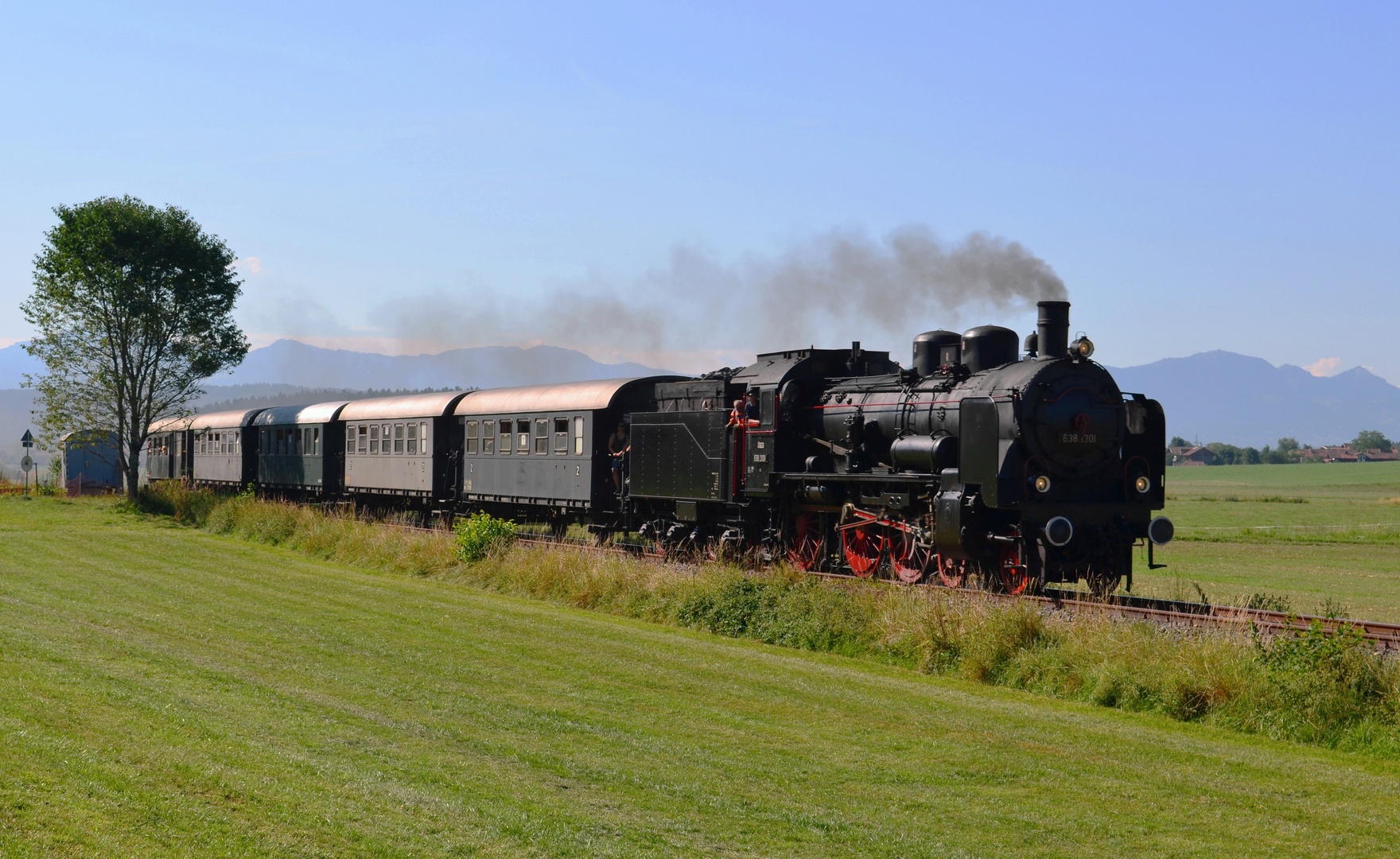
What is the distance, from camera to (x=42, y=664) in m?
11.0

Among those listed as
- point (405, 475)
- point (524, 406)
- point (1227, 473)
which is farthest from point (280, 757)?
point (1227, 473)

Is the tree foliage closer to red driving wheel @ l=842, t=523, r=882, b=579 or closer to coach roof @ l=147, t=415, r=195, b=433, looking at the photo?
coach roof @ l=147, t=415, r=195, b=433

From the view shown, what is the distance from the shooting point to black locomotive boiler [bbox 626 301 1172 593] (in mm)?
17016

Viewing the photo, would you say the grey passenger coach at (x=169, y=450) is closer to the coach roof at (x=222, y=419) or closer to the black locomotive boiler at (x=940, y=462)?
the coach roof at (x=222, y=419)

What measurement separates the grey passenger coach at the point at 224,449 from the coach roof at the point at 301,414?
0.95 metres

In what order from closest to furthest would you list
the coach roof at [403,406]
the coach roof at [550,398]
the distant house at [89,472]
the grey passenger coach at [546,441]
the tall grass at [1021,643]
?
the tall grass at [1021,643]
the grey passenger coach at [546,441]
the coach roof at [550,398]
the coach roof at [403,406]
the distant house at [89,472]

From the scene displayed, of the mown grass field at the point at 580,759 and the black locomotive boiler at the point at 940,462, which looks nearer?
the mown grass field at the point at 580,759

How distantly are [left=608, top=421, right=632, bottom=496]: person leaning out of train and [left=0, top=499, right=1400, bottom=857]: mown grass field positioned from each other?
11.2 meters

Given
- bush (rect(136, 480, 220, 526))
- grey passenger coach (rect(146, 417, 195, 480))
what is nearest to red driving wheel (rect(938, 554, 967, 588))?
Result: bush (rect(136, 480, 220, 526))

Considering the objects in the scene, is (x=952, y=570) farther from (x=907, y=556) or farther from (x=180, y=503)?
(x=180, y=503)

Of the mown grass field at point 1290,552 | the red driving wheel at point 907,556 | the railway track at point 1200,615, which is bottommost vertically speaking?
the mown grass field at point 1290,552

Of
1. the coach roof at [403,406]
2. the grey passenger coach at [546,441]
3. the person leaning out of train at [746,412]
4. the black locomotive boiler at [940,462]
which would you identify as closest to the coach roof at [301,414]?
the coach roof at [403,406]

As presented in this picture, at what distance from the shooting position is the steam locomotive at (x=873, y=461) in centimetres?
1709

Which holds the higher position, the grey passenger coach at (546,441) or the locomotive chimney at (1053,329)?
the locomotive chimney at (1053,329)
